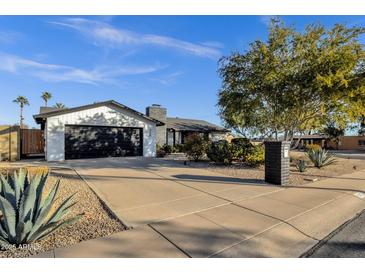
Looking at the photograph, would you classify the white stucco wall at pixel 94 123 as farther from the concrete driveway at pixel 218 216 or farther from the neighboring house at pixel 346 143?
the neighboring house at pixel 346 143

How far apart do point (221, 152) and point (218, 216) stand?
27.1ft

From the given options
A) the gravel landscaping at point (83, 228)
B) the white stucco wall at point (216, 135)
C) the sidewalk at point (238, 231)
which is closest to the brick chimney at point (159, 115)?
the white stucco wall at point (216, 135)

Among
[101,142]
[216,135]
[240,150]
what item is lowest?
[240,150]

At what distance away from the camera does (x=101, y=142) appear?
1595cm

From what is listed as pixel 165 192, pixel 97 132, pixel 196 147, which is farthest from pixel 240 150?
pixel 97 132

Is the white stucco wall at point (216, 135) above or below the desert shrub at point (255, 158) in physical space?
above

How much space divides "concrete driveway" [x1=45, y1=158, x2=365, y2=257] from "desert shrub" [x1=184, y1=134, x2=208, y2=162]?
19.1 ft

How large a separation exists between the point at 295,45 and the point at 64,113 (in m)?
13.5

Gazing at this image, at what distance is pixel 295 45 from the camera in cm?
1095

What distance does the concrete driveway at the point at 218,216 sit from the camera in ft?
11.2

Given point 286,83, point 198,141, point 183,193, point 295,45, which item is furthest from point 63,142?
point 295,45

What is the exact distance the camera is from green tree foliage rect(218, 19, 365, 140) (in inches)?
389

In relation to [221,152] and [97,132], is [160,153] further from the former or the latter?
[221,152]

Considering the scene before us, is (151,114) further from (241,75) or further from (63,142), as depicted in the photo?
(241,75)
